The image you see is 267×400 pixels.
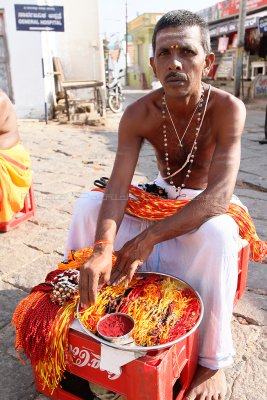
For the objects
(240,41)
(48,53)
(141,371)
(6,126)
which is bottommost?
(141,371)

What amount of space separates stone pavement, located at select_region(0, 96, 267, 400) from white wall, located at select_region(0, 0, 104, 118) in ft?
9.11

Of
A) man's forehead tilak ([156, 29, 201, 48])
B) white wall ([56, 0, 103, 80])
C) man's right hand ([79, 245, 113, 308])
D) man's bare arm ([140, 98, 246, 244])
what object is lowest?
man's right hand ([79, 245, 113, 308])

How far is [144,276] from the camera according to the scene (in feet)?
6.03

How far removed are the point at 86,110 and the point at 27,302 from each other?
10201mm

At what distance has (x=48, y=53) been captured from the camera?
10781mm

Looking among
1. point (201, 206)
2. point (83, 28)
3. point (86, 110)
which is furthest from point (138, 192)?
point (83, 28)

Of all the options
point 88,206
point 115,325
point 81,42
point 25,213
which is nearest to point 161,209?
point 88,206

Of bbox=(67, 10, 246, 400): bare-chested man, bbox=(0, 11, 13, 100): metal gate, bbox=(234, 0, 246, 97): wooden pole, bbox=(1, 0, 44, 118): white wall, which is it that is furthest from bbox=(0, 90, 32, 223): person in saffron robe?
bbox=(234, 0, 246, 97): wooden pole

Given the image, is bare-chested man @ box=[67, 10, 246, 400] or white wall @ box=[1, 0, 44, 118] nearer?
bare-chested man @ box=[67, 10, 246, 400]

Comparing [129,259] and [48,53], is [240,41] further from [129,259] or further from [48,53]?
[129,259]

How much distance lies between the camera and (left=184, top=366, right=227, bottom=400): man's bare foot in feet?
5.65

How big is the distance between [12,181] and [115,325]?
86.4 inches

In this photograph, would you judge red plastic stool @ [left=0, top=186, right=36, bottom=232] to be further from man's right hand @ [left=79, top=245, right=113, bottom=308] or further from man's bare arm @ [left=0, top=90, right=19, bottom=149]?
man's right hand @ [left=79, top=245, right=113, bottom=308]

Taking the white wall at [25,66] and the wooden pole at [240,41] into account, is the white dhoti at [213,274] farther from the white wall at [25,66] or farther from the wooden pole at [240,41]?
the wooden pole at [240,41]
